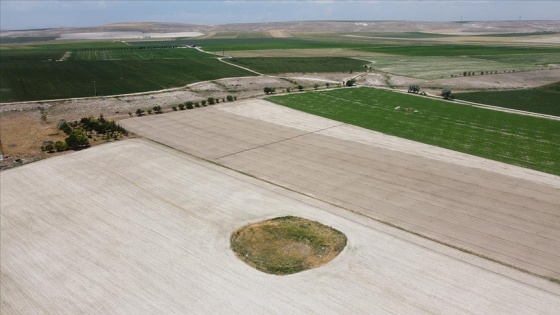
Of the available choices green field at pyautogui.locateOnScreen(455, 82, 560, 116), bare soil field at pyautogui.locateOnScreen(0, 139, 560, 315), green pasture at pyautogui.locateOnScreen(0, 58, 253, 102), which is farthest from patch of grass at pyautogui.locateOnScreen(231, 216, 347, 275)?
green pasture at pyautogui.locateOnScreen(0, 58, 253, 102)

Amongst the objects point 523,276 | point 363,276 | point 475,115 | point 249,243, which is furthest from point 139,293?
point 475,115

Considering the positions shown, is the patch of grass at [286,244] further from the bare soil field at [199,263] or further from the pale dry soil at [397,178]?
the pale dry soil at [397,178]

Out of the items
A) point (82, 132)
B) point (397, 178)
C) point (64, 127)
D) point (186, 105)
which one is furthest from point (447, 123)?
point (64, 127)

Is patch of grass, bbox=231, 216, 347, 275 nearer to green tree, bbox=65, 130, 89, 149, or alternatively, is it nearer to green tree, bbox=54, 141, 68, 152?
green tree, bbox=65, 130, 89, 149

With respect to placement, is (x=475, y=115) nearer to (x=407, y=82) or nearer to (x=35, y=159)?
(x=407, y=82)

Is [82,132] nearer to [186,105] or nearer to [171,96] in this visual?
[186,105]

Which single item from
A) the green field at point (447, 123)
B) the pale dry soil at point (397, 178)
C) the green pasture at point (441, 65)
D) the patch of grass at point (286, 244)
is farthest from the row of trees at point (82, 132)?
the green pasture at point (441, 65)
